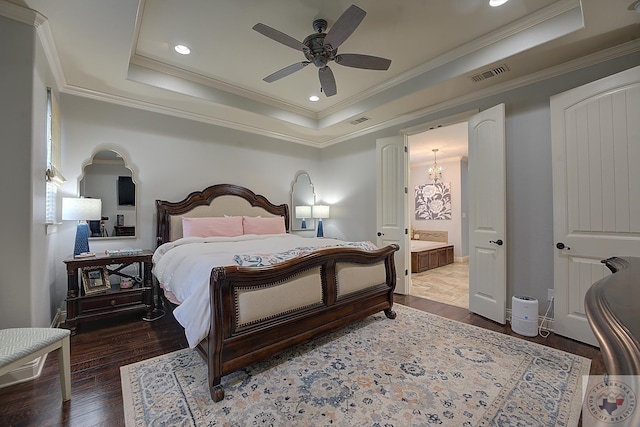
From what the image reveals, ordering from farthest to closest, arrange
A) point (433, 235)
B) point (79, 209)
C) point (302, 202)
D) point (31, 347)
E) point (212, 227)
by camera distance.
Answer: point (433, 235) < point (302, 202) < point (212, 227) < point (79, 209) < point (31, 347)

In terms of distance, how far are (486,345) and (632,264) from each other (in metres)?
1.50

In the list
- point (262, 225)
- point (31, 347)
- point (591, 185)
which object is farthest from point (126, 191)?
point (591, 185)

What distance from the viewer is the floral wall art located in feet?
24.2

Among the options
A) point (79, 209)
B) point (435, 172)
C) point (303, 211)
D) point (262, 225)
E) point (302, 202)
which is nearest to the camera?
point (79, 209)

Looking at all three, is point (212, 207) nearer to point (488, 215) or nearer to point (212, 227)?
point (212, 227)

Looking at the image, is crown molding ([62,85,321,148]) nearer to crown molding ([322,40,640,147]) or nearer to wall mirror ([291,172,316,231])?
wall mirror ([291,172,316,231])

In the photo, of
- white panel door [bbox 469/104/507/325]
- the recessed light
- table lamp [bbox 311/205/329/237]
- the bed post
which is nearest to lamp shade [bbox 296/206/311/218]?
table lamp [bbox 311/205/329/237]

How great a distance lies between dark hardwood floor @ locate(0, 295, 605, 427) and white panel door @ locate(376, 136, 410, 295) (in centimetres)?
88

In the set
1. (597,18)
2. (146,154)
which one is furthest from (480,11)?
(146,154)

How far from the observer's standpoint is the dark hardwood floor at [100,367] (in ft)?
5.34

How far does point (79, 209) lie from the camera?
2.90 m

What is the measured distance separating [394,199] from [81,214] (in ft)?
12.8

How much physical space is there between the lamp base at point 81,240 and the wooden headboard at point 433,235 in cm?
724

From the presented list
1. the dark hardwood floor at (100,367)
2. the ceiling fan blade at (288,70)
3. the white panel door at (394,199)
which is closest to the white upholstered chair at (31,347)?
the dark hardwood floor at (100,367)
